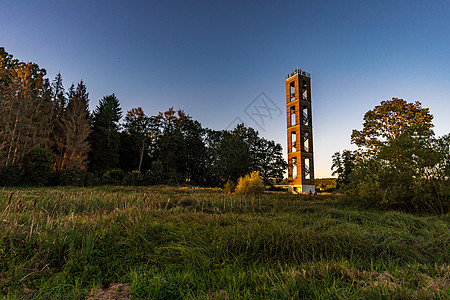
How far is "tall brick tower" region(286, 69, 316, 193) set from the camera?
74.1 ft

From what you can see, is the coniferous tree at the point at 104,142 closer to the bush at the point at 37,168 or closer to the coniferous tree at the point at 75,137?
the coniferous tree at the point at 75,137

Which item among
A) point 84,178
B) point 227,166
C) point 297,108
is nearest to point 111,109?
point 84,178

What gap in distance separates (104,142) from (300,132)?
2190cm

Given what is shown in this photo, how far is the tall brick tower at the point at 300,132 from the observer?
2259cm

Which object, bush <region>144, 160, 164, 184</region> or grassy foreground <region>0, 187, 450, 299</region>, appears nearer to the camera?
grassy foreground <region>0, 187, 450, 299</region>

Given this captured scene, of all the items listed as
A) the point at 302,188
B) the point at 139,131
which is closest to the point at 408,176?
the point at 302,188

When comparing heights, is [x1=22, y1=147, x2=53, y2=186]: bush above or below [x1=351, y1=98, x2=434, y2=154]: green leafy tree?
below

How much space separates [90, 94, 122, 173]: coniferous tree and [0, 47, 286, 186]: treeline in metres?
0.10

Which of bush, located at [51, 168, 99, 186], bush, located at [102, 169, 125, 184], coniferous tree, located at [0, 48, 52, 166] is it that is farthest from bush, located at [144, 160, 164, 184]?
coniferous tree, located at [0, 48, 52, 166]

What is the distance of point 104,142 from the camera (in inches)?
1061

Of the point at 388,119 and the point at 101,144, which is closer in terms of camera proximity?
the point at 388,119

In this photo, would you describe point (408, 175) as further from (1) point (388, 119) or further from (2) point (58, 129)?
(2) point (58, 129)

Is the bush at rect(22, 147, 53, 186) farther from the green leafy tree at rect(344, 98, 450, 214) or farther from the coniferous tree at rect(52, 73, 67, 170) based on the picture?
the green leafy tree at rect(344, 98, 450, 214)

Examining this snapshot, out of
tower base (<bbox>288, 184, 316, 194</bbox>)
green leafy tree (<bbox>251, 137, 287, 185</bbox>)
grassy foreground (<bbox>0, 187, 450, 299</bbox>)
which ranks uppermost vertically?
green leafy tree (<bbox>251, 137, 287, 185</bbox>)
